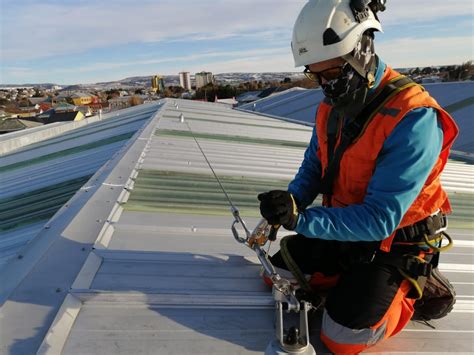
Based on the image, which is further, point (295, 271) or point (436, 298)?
point (295, 271)

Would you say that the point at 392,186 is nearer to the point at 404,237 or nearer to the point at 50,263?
the point at 404,237

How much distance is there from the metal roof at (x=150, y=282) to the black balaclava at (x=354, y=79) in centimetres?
131

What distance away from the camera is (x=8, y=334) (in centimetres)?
214

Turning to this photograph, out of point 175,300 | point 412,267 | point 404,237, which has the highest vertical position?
point 404,237

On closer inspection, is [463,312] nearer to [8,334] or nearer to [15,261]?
[8,334]

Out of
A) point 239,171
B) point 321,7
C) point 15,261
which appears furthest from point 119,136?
point 321,7

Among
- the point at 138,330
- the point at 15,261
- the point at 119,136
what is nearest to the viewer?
the point at 138,330

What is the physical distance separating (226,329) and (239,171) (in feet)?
11.4

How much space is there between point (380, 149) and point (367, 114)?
10.2 inches

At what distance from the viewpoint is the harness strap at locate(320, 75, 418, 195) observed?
238 cm

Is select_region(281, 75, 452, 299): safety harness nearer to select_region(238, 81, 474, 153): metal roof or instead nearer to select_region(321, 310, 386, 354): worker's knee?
select_region(321, 310, 386, 354): worker's knee

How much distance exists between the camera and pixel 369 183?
7.68 ft

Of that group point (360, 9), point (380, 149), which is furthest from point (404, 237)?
point (360, 9)

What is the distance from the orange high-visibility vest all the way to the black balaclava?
114 mm
